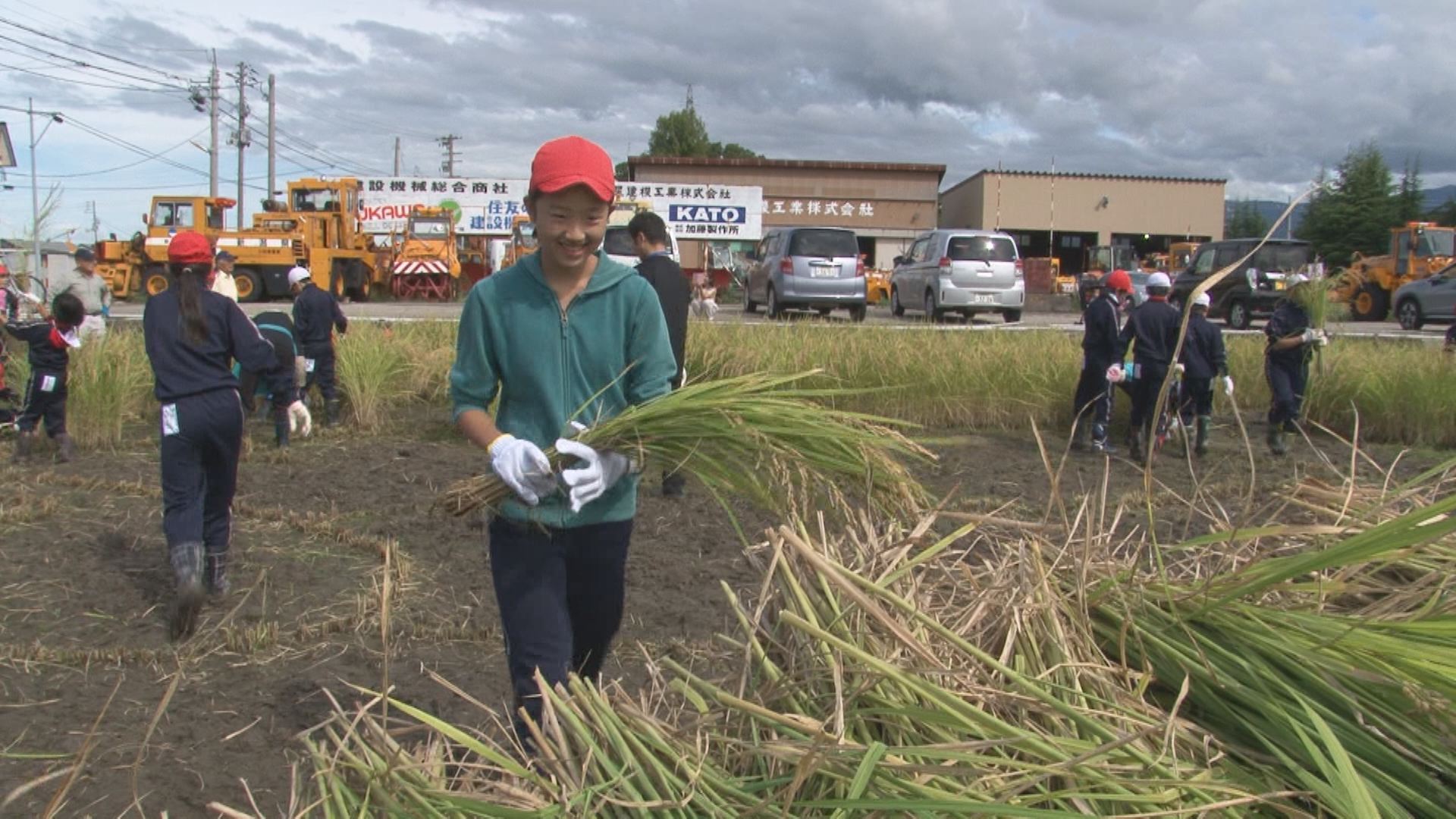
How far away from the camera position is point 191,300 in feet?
14.1

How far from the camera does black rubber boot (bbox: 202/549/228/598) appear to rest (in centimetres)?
447

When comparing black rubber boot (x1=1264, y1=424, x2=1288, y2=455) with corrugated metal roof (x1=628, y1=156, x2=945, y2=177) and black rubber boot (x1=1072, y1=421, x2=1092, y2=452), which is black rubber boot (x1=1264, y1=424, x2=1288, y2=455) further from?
corrugated metal roof (x1=628, y1=156, x2=945, y2=177)

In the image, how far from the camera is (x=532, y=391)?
243cm

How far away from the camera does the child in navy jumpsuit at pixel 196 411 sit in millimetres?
4156

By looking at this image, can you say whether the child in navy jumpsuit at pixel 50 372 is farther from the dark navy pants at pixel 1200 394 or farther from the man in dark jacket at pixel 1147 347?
the dark navy pants at pixel 1200 394

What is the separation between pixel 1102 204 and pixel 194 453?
1695 inches

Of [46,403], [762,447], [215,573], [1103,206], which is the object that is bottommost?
[215,573]

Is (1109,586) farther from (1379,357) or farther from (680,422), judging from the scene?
(1379,357)

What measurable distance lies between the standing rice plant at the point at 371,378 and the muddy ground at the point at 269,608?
3.72 ft

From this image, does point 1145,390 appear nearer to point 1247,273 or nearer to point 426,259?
point 1247,273

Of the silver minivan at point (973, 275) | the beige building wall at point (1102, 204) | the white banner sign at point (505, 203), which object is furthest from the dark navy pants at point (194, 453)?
the beige building wall at point (1102, 204)

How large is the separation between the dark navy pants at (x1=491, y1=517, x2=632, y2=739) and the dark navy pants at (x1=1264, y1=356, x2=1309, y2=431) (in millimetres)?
7167

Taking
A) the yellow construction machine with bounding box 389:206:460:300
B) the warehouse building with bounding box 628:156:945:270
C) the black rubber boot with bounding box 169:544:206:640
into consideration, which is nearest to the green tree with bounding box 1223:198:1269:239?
the warehouse building with bounding box 628:156:945:270

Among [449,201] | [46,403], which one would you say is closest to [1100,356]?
[46,403]
